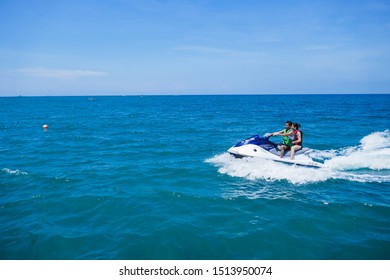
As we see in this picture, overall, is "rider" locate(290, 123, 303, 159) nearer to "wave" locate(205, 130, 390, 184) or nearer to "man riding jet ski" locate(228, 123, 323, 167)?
"man riding jet ski" locate(228, 123, 323, 167)

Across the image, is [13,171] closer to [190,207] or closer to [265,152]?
[190,207]

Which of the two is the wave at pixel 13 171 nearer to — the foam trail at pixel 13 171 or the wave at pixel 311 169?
the foam trail at pixel 13 171

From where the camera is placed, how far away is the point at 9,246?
22.6 feet

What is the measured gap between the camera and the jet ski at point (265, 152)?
12375 mm

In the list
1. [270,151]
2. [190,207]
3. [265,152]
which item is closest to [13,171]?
[190,207]

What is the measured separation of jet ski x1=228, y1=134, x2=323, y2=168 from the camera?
40.6 feet

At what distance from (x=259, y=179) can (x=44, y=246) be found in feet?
25.8

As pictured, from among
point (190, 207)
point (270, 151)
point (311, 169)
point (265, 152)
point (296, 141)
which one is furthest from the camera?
point (270, 151)

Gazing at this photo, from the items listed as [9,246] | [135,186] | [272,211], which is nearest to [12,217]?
[9,246]

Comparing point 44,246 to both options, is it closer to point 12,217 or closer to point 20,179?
point 12,217

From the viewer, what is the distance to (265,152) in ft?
42.3

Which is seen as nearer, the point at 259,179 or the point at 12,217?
the point at 12,217
